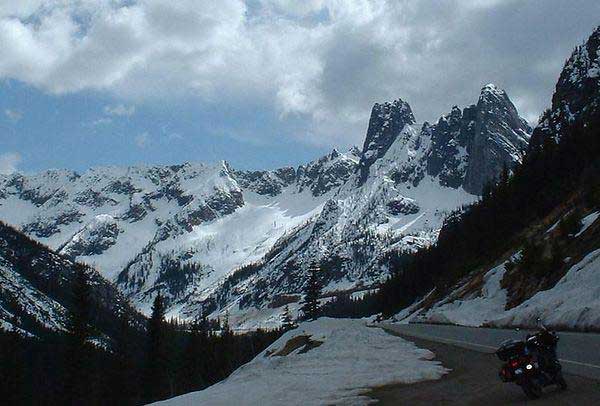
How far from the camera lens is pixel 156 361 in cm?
6025

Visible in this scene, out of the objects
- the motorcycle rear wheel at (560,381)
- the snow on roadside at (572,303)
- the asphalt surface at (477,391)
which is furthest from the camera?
the snow on roadside at (572,303)

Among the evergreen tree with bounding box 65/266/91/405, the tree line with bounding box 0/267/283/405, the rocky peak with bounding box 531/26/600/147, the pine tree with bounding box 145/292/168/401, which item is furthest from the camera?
the rocky peak with bounding box 531/26/600/147

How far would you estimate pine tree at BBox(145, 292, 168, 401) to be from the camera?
5931 centimetres

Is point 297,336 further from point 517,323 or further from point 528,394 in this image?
point 528,394

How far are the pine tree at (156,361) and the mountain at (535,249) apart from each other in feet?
→ 91.2

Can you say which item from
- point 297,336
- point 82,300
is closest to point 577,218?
point 297,336

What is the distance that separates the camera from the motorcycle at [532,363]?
10953 mm

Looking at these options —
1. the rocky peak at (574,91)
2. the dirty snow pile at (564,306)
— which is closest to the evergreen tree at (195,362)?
the dirty snow pile at (564,306)

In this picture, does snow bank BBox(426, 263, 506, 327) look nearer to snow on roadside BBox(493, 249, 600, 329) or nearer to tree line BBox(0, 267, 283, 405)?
snow on roadside BBox(493, 249, 600, 329)

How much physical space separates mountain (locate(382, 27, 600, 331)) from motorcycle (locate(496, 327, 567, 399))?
1.46 m

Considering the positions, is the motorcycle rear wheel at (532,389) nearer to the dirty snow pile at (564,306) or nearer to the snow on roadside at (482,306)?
the dirty snow pile at (564,306)

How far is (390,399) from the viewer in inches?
532

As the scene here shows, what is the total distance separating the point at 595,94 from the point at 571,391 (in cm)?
15266

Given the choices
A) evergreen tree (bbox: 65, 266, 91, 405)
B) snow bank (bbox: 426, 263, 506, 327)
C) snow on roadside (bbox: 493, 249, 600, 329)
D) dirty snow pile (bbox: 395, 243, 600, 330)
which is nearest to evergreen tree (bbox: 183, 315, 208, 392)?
evergreen tree (bbox: 65, 266, 91, 405)
